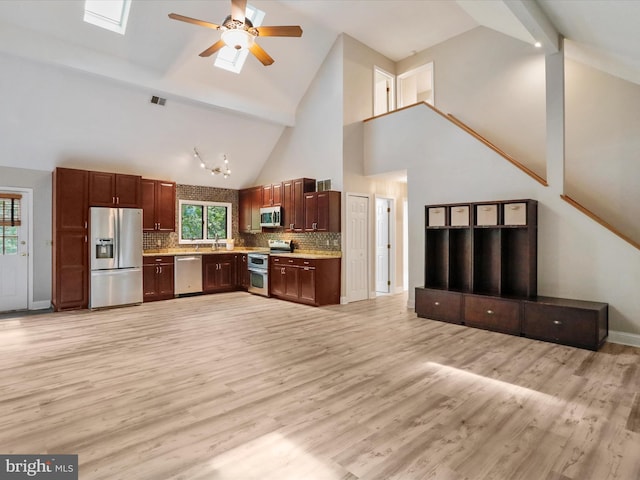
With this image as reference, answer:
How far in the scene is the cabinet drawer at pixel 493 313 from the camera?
175 inches

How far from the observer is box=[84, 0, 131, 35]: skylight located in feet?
16.4

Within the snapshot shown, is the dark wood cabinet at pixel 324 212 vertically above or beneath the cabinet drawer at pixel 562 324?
above

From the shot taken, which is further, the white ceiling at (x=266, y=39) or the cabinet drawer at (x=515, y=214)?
the cabinet drawer at (x=515, y=214)

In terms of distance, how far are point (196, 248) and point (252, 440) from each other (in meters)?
6.89

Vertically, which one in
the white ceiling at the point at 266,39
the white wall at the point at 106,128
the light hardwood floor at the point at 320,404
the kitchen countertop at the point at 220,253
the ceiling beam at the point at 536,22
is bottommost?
the light hardwood floor at the point at 320,404

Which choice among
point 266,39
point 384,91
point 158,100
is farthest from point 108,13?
point 384,91

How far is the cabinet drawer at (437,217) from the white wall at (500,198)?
434 millimetres

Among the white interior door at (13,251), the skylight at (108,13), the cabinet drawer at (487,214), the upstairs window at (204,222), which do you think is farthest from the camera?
the upstairs window at (204,222)

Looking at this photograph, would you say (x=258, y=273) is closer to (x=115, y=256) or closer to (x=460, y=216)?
(x=115, y=256)

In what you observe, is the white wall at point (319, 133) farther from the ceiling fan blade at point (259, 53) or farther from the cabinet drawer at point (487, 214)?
the cabinet drawer at point (487, 214)

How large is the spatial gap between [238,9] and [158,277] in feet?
17.5

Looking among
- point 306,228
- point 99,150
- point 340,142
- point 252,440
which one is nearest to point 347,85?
point 340,142

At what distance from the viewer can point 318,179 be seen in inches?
286

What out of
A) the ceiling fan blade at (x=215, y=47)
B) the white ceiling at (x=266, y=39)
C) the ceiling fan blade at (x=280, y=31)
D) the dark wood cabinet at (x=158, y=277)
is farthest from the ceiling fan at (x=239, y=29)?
the dark wood cabinet at (x=158, y=277)
